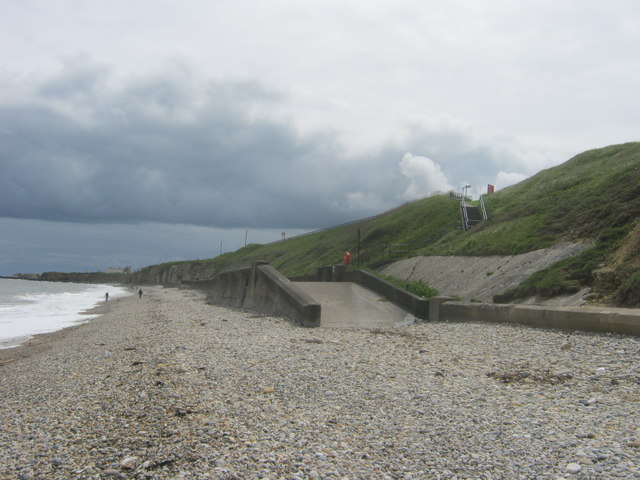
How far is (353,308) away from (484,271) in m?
7.56

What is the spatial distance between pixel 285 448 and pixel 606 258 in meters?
13.2

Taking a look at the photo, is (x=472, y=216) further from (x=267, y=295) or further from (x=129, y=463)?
(x=129, y=463)

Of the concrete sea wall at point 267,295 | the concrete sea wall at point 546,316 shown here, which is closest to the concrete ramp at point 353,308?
the concrete sea wall at point 267,295

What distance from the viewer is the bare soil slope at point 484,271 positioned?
18.4 metres

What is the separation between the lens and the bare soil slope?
18375mm

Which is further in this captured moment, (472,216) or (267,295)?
(472,216)

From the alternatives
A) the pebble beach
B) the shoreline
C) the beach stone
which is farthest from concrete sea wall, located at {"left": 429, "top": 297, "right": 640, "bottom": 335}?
the shoreline

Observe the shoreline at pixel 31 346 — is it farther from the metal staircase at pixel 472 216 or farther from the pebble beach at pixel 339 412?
the metal staircase at pixel 472 216

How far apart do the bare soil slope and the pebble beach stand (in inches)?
257

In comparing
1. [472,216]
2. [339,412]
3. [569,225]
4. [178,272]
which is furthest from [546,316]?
[178,272]

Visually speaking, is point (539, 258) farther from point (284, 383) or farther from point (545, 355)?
point (284, 383)

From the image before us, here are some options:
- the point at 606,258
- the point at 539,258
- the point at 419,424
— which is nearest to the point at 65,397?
the point at 419,424

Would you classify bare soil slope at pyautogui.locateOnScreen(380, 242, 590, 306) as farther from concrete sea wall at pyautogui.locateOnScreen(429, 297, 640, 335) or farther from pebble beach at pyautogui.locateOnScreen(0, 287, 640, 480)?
pebble beach at pyautogui.locateOnScreen(0, 287, 640, 480)

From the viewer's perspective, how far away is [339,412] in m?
6.17
